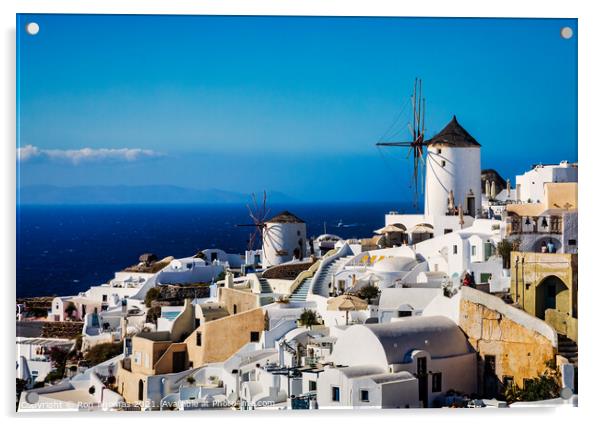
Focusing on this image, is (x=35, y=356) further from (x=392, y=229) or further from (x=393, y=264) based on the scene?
(x=392, y=229)

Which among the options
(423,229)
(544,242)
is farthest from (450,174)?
(544,242)

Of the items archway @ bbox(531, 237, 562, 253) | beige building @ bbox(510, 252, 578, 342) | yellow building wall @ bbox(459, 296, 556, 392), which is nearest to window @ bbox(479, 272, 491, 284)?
archway @ bbox(531, 237, 562, 253)

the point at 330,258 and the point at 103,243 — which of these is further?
the point at 103,243

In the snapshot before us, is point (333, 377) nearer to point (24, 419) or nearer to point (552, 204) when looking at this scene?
point (24, 419)

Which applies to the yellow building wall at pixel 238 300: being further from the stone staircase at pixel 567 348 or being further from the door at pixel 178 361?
the stone staircase at pixel 567 348

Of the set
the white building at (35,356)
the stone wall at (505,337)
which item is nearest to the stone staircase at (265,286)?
the white building at (35,356)

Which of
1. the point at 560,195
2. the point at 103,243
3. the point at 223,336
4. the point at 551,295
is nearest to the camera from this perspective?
the point at 551,295
